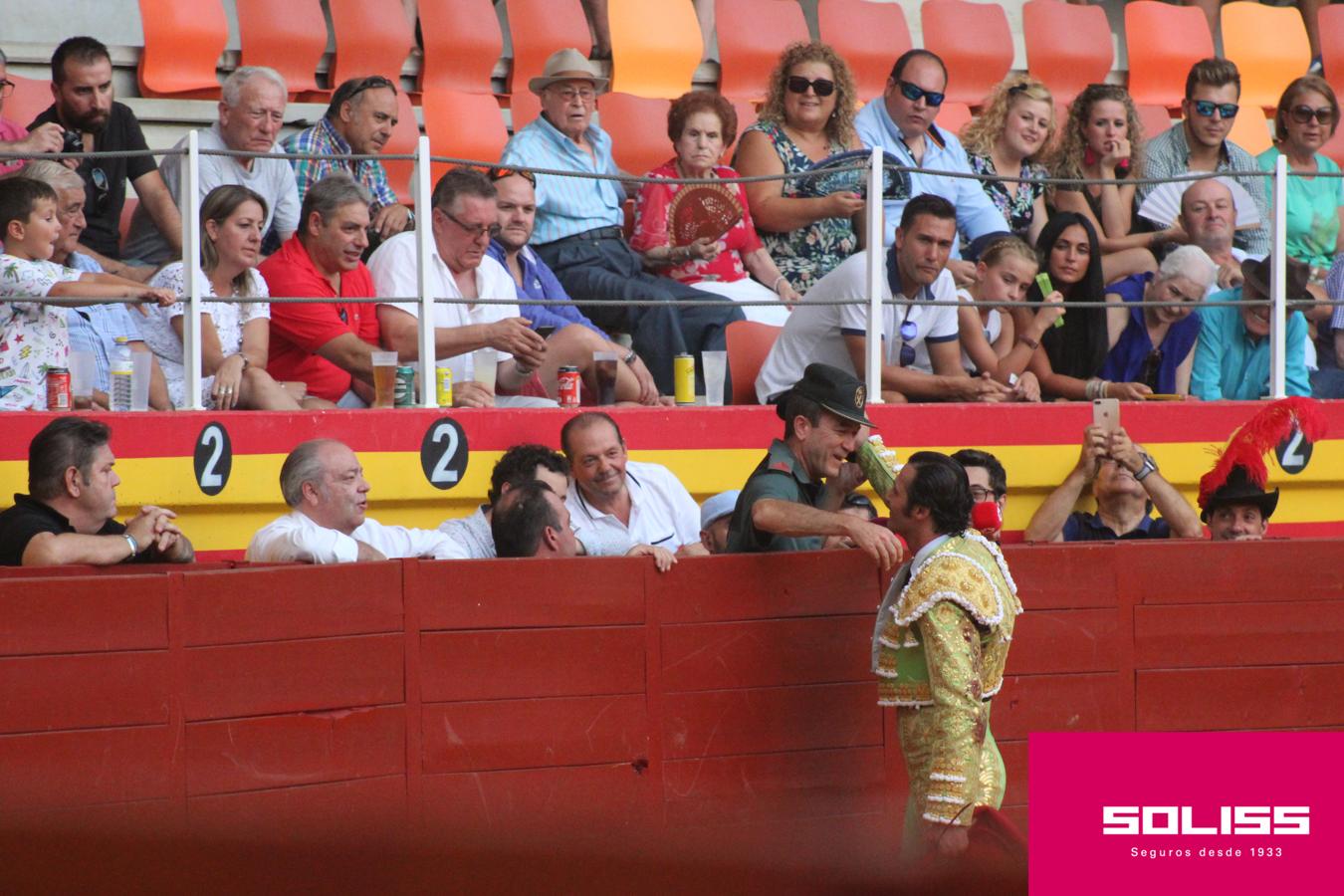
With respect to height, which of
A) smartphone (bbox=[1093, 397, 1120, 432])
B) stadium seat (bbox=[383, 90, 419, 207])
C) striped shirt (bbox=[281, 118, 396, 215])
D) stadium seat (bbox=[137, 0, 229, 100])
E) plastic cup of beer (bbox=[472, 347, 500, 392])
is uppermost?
stadium seat (bbox=[137, 0, 229, 100])

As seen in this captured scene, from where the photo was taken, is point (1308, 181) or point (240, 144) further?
point (1308, 181)

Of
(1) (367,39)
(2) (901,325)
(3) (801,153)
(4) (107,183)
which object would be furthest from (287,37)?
(2) (901,325)

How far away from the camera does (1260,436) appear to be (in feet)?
22.1

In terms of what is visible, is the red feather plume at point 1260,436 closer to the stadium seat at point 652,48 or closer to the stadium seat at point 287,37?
the stadium seat at point 652,48

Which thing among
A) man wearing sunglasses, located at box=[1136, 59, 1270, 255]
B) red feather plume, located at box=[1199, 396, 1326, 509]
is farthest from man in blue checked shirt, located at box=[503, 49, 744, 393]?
man wearing sunglasses, located at box=[1136, 59, 1270, 255]

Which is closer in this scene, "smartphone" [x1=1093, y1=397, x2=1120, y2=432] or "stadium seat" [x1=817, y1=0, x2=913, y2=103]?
"smartphone" [x1=1093, y1=397, x2=1120, y2=432]

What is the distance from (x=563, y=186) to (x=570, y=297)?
43 cm

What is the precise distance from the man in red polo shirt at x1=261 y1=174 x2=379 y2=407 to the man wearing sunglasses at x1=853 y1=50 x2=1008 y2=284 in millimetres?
2332

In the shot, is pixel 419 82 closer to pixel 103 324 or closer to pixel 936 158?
pixel 936 158

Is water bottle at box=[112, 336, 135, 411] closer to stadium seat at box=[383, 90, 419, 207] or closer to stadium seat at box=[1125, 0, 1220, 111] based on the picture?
stadium seat at box=[383, 90, 419, 207]

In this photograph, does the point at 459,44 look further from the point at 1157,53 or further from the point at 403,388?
the point at 1157,53

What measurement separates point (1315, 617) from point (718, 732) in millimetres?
2212

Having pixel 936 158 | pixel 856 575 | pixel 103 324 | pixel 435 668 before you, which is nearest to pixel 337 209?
pixel 103 324

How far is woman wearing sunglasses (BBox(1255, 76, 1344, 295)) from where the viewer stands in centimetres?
874
